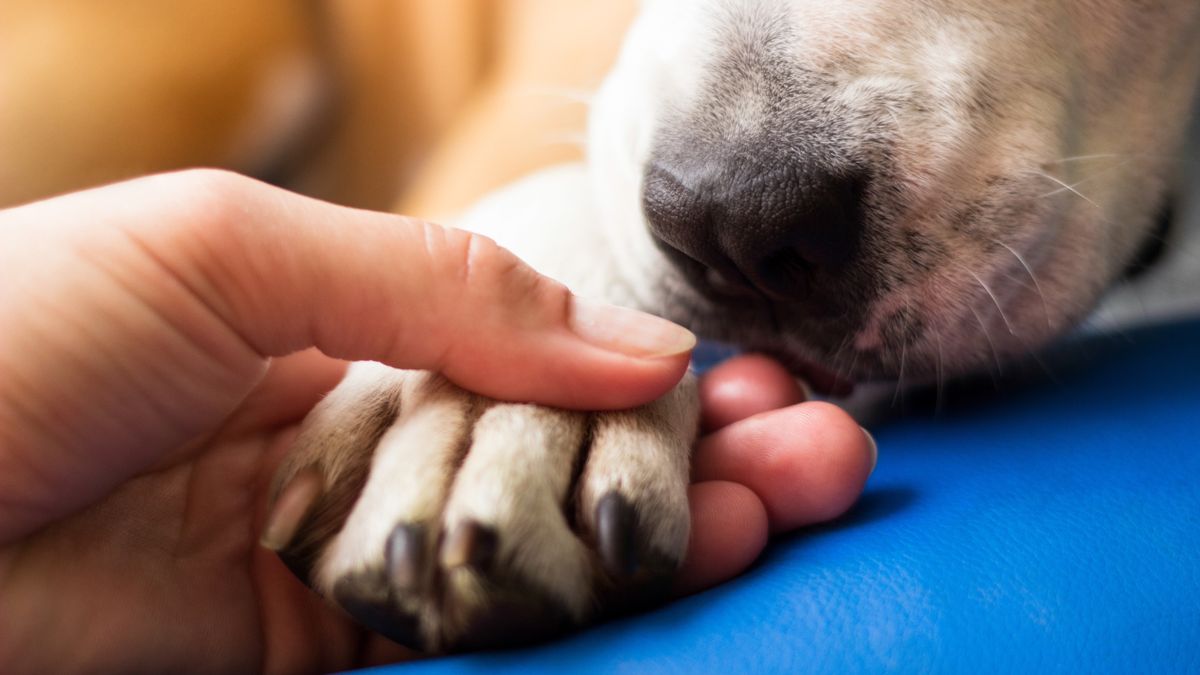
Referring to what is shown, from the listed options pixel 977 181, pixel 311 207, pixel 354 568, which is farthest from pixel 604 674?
pixel 977 181

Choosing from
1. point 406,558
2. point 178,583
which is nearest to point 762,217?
point 406,558

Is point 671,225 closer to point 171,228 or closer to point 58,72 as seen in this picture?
point 171,228

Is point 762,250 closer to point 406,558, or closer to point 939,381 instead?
point 939,381

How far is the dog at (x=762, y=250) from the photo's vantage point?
1.91 ft

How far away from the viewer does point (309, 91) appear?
2.05 meters

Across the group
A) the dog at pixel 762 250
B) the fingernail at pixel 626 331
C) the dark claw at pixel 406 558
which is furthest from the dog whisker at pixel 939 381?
the dark claw at pixel 406 558

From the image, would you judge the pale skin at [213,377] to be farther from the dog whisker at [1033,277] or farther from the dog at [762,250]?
the dog whisker at [1033,277]

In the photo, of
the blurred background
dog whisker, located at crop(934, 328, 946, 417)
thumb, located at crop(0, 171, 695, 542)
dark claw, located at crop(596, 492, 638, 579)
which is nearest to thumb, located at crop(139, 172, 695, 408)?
thumb, located at crop(0, 171, 695, 542)

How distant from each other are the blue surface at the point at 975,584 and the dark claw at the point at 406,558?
6cm

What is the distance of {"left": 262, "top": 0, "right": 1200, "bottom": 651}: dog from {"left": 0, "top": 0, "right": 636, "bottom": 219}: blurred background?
0.62 m

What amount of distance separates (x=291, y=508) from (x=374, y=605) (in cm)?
10

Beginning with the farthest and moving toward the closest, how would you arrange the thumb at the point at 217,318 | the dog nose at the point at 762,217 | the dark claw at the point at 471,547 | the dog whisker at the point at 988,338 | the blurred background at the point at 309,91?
the blurred background at the point at 309,91 → the dog whisker at the point at 988,338 → the dog nose at the point at 762,217 → the thumb at the point at 217,318 → the dark claw at the point at 471,547

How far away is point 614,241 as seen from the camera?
3.31 ft

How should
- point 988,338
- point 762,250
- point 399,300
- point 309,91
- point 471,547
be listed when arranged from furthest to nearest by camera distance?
1. point 309,91
2. point 988,338
3. point 762,250
4. point 399,300
5. point 471,547
